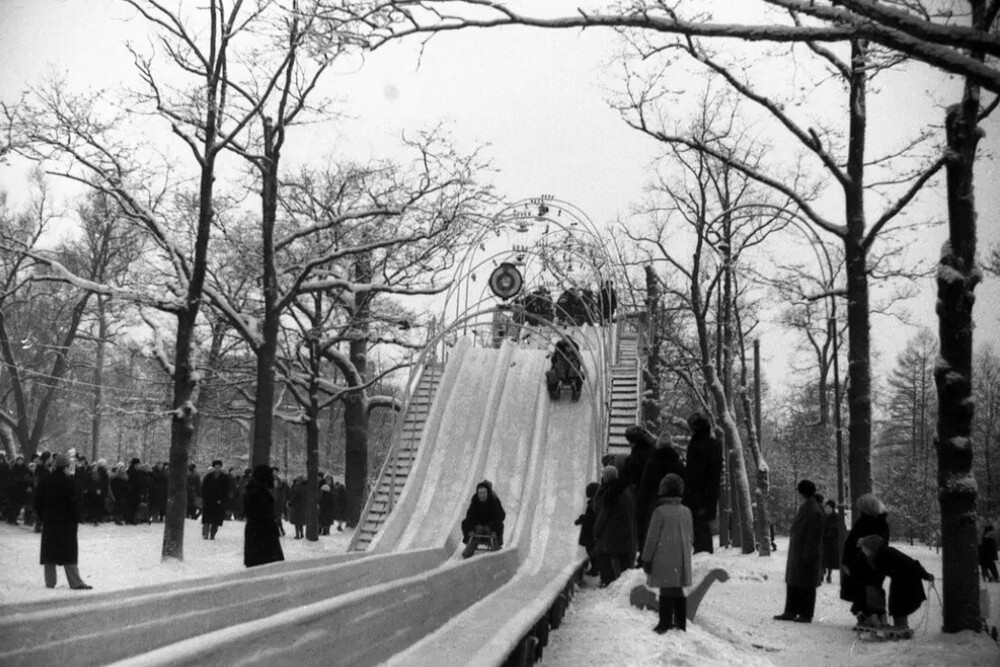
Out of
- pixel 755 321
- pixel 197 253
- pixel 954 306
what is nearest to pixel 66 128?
pixel 197 253

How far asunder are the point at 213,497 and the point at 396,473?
4.91 meters

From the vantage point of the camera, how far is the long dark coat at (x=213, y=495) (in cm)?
2134

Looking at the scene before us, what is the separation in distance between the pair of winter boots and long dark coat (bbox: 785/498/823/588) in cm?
300

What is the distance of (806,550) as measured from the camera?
11.4 m

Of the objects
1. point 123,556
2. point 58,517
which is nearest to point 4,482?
point 123,556

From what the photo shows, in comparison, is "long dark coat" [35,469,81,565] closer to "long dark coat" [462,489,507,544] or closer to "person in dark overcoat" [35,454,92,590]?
"person in dark overcoat" [35,454,92,590]

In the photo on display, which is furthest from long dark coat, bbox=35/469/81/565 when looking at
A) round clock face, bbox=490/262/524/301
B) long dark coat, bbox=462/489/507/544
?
round clock face, bbox=490/262/524/301

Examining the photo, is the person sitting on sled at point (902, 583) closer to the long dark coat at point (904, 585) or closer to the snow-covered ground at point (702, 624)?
the long dark coat at point (904, 585)

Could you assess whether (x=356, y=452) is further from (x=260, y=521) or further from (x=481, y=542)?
(x=260, y=521)

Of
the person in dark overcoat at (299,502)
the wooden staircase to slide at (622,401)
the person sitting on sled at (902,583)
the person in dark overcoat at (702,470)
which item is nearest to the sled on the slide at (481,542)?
the person in dark overcoat at (702,470)

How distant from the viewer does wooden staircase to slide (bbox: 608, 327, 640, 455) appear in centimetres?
1961

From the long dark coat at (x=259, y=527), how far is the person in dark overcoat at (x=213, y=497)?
9807mm

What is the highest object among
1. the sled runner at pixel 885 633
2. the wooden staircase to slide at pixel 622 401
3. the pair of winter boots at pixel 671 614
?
the wooden staircase to slide at pixel 622 401

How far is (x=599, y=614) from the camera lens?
10.2 m
